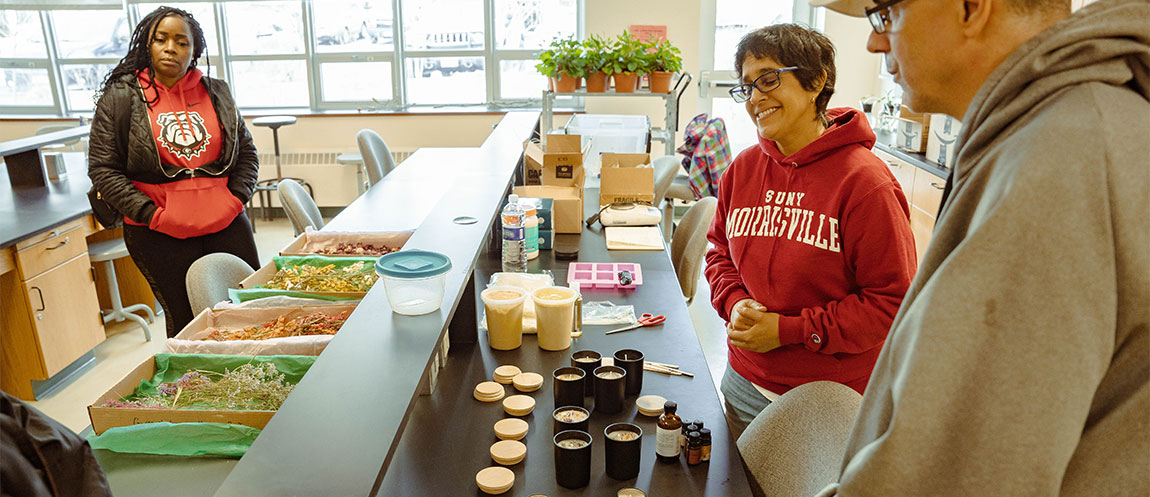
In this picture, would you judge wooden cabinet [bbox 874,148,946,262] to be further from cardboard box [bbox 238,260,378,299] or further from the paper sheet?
cardboard box [bbox 238,260,378,299]

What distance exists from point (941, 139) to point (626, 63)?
191 centimetres

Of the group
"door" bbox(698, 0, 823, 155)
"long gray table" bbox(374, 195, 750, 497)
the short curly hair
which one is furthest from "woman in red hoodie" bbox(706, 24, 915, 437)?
"door" bbox(698, 0, 823, 155)

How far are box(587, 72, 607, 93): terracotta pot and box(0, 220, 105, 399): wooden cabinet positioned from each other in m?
2.70

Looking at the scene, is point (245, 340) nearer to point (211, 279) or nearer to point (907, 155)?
point (211, 279)

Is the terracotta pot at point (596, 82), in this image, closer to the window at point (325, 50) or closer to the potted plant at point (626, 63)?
the potted plant at point (626, 63)

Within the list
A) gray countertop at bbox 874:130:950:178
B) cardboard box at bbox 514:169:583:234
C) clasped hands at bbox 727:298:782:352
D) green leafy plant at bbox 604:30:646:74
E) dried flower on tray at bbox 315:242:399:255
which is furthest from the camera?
gray countertop at bbox 874:130:950:178

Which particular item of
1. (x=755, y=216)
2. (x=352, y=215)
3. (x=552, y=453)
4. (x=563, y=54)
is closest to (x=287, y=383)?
(x=552, y=453)

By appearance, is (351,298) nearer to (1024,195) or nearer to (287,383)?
(287,383)

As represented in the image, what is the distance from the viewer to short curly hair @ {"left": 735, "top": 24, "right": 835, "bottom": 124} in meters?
1.73

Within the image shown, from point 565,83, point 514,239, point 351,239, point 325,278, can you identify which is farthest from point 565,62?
point 325,278

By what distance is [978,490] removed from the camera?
0.66m

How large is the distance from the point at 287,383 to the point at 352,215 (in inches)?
66.9

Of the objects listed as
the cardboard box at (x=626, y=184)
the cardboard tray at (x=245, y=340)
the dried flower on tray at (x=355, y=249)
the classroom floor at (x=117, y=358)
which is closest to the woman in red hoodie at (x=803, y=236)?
the cardboard tray at (x=245, y=340)

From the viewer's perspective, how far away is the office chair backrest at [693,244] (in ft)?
9.00
